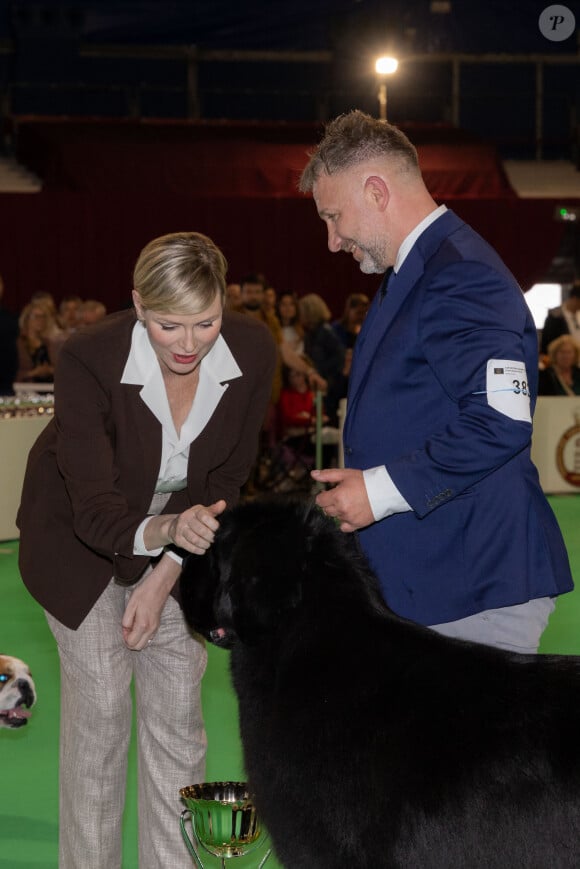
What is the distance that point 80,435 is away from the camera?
2.70m

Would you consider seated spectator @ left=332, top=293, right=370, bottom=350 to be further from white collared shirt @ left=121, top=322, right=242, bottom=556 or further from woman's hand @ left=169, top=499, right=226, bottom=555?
woman's hand @ left=169, top=499, right=226, bottom=555

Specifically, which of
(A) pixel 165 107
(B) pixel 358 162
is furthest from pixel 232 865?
(A) pixel 165 107

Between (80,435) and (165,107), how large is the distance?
20.1m

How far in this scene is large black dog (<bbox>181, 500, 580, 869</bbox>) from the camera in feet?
6.61

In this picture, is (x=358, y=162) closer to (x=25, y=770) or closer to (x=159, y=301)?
(x=159, y=301)

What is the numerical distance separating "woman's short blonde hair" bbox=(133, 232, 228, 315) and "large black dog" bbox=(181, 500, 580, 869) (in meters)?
0.53

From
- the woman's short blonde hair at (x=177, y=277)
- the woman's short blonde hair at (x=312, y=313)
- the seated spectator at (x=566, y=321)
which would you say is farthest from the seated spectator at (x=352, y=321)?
the woman's short blonde hair at (x=177, y=277)

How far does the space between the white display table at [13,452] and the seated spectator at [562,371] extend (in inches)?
204

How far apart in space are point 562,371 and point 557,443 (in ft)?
3.64

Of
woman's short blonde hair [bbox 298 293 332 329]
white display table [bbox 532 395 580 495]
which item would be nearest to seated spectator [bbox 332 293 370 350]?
woman's short blonde hair [bbox 298 293 332 329]

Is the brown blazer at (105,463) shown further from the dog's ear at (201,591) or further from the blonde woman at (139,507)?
the dog's ear at (201,591)

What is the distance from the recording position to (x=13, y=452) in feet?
28.0

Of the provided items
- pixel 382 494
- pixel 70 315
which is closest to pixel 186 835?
pixel 382 494

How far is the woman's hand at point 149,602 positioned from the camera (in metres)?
2.81
